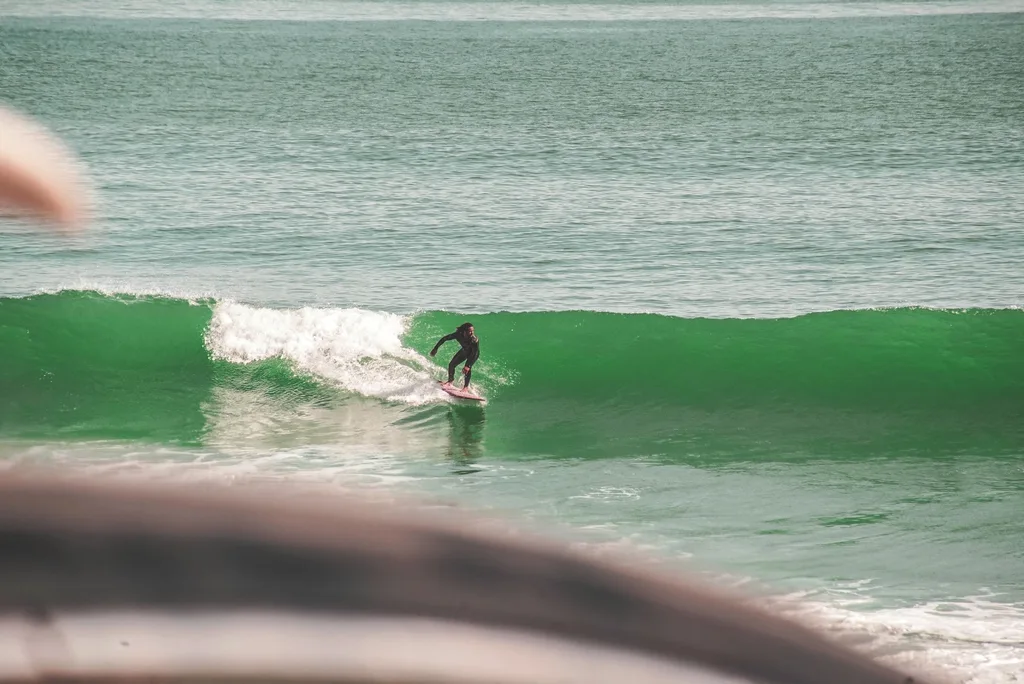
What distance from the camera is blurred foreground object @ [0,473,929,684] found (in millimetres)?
3543

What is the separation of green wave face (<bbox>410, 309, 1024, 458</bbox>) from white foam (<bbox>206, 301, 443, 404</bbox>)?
75 centimetres

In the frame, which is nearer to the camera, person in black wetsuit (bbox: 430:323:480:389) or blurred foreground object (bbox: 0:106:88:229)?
blurred foreground object (bbox: 0:106:88:229)

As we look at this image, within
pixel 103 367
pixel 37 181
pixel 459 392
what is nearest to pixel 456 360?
pixel 459 392

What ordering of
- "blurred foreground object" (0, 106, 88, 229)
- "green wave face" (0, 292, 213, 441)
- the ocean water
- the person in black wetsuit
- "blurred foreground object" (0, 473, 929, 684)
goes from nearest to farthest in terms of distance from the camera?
"blurred foreground object" (0, 106, 88, 229)
"blurred foreground object" (0, 473, 929, 684)
the ocean water
"green wave face" (0, 292, 213, 441)
the person in black wetsuit

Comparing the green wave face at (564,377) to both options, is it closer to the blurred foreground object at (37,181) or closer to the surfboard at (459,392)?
the surfboard at (459,392)

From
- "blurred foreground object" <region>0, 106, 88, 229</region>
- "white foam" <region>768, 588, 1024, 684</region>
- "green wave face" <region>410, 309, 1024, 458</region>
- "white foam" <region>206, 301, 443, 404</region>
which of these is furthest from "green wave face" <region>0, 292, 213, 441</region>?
"blurred foreground object" <region>0, 106, 88, 229</region>

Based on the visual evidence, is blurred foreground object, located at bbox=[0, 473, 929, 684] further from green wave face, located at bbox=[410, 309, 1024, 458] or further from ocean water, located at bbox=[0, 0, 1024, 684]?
green wave face, located at bbox=[410, 309, 1024, 458]

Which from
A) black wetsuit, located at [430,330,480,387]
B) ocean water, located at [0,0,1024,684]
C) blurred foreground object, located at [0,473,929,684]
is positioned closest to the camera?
blurred foreground object, located at [0,473,929,684]

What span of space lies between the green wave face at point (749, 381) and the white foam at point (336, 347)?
0.75m

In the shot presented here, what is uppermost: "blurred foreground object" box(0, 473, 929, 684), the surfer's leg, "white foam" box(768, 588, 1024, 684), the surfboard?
the surfer's leg

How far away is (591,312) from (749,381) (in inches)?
111

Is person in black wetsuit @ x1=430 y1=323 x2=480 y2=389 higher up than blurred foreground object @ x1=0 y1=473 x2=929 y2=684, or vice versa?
person in black wetsuit @ x1=430 y1=323 x2=480 y2=389

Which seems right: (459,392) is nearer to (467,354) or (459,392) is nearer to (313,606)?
(467,354)

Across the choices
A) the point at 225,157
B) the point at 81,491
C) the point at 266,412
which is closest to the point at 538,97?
the point at 225,157
